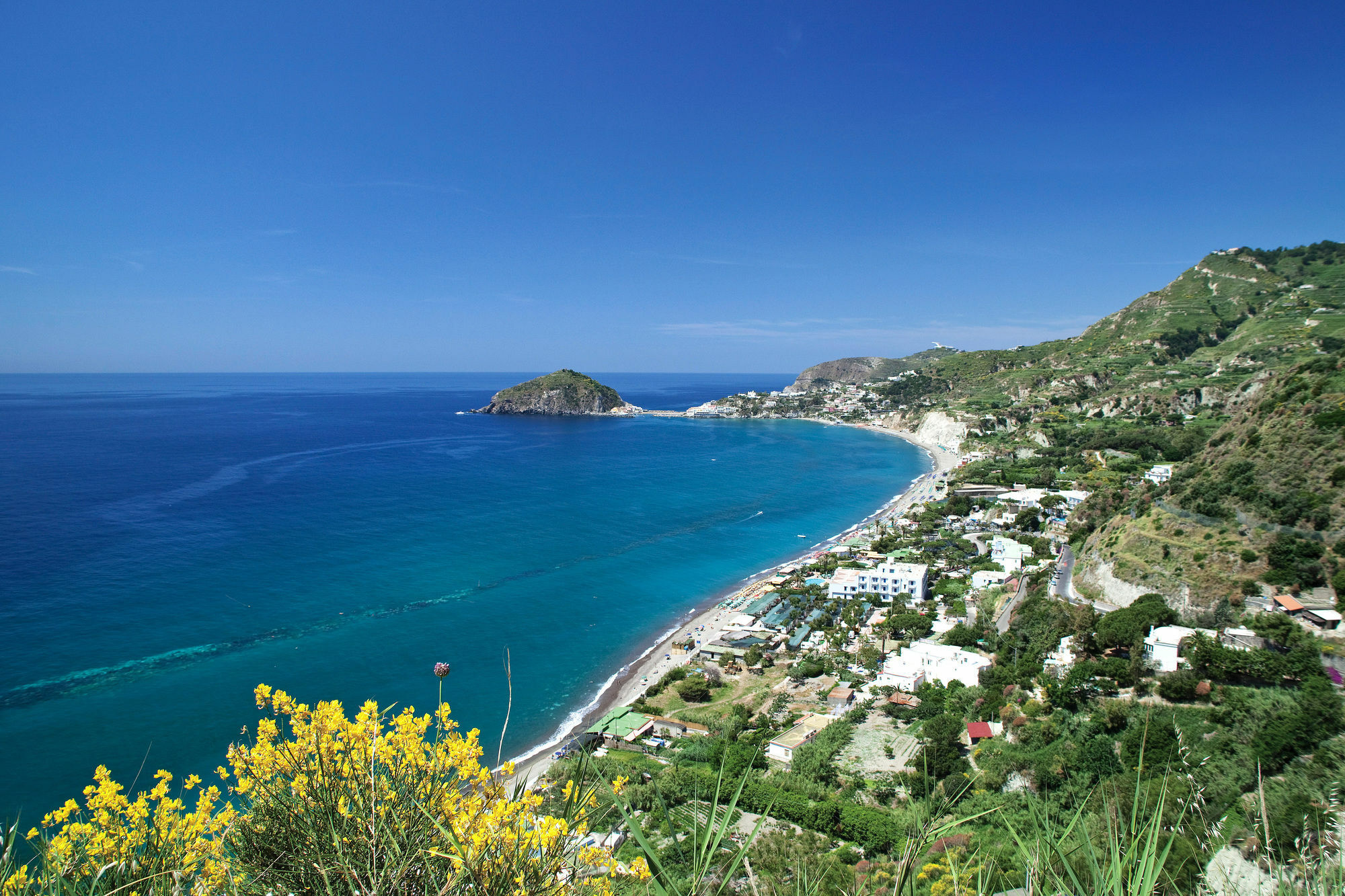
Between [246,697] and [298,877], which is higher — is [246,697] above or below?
below

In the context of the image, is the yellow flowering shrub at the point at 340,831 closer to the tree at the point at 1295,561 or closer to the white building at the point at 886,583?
the tree at the point at 1295,561

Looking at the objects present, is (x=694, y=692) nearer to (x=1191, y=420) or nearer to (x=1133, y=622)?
(x=1133, y=622)

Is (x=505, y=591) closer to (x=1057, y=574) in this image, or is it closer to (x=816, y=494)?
(x=1057, y=574)

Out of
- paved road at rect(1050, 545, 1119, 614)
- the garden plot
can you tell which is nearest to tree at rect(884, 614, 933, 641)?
paved road at rect(1050, 545, 1119, 614)

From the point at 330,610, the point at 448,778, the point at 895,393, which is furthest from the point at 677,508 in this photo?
the point at 895,393

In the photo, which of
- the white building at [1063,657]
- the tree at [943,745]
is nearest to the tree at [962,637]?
the white building at [1063,657]

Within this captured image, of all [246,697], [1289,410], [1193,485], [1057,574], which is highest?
[1289,410]

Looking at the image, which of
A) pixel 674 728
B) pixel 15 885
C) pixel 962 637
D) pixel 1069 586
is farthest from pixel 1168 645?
pixel 15 885
